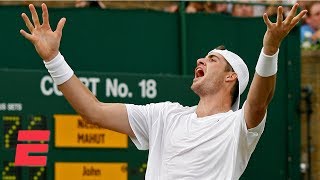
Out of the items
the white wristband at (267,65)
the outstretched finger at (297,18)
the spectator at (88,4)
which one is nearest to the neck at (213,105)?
the white wristband at (267,65)

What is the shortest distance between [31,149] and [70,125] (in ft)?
1.44

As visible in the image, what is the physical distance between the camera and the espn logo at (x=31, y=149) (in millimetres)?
9602

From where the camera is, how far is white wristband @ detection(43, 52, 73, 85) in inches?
272

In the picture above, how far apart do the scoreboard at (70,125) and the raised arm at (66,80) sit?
261 cm

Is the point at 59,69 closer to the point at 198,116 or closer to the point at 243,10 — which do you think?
the point at 198,116

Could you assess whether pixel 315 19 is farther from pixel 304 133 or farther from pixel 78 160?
pixel 78 160

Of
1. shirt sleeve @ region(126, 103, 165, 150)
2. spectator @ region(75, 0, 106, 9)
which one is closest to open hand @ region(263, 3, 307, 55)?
shirt sleeve @ region(126, 103, 165, 150)

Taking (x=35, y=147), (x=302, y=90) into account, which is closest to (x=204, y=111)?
(x=35, y=147)

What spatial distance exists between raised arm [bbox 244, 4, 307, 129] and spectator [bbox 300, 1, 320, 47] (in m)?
5.29

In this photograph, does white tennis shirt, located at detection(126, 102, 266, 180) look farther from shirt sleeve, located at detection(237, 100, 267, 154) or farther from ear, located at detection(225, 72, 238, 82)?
ear, located at detection(225, 72, 238, 82)

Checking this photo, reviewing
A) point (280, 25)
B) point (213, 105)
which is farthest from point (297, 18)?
point (213, 105)

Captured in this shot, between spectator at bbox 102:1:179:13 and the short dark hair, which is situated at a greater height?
spectator at bbox 102:1:179:13

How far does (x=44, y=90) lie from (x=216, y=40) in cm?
208

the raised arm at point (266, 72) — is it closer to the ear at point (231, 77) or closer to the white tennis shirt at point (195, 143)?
the white tennis shirt at point (195, 143)
